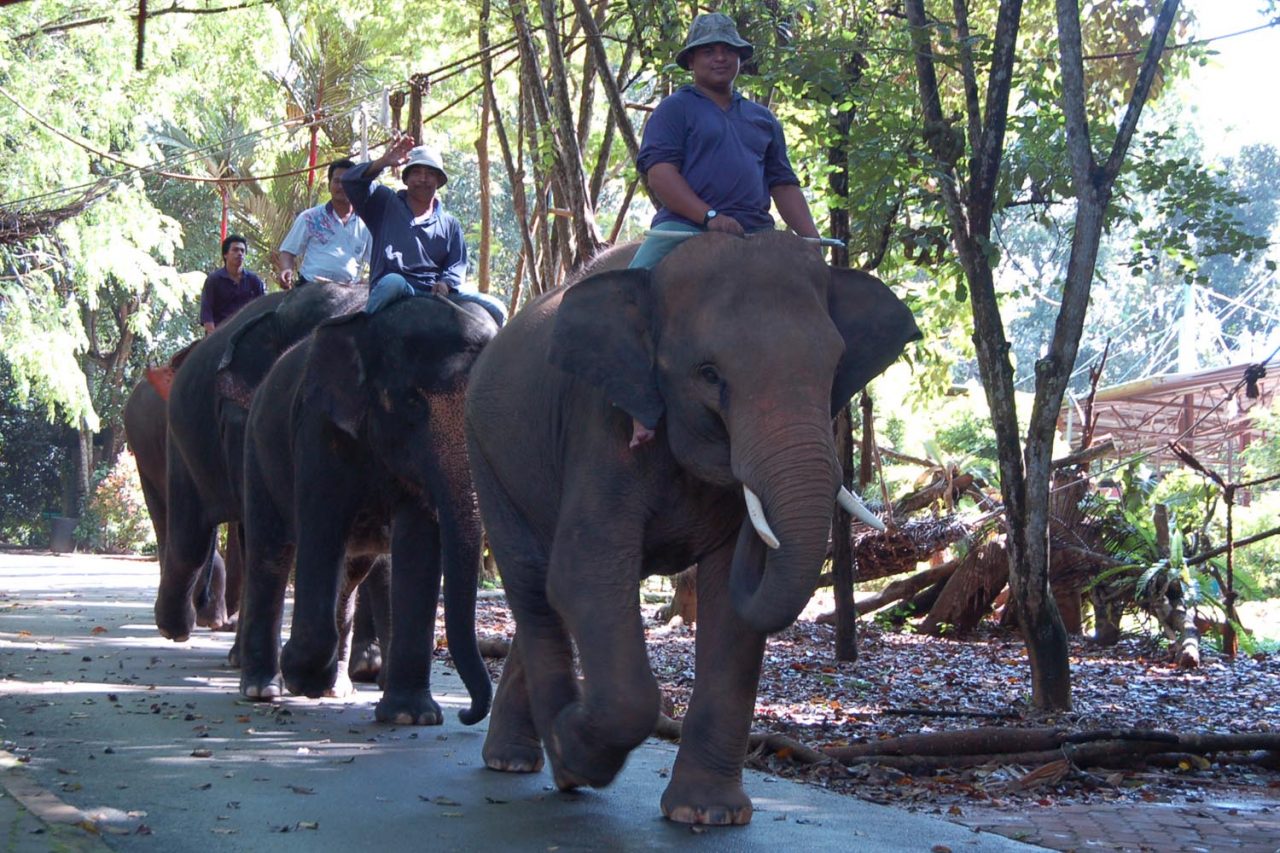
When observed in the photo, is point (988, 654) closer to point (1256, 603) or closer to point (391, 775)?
point (391, 775)

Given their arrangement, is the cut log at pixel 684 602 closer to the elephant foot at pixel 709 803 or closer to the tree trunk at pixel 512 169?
the tree trunk at pixel 512 169

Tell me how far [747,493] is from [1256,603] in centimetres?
1823

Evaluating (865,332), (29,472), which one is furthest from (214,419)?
(29,472)

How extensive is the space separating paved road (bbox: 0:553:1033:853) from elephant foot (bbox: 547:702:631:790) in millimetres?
162

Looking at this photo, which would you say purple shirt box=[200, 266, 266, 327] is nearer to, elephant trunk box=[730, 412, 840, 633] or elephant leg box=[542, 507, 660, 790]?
elephant leg box=[542, 507, 660, 790]

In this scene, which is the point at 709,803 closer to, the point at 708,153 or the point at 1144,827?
the point at 1144,827

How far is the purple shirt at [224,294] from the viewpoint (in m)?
12.7

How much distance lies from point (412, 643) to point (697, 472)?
2.89m

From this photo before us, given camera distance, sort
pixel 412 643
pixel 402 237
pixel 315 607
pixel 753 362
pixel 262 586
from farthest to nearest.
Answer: pixel 262 586
pixel 402 237
pixel 315 607
pixel 412 643
pixel 753 362

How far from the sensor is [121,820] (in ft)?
17.7

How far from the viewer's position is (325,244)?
1050 cm

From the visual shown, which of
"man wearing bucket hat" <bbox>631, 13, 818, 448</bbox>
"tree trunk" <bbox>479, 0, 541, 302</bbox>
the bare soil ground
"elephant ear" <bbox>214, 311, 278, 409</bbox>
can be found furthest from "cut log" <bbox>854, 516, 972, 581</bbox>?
"man wearing bucket hat" <bbox>631, 13, 818, 448</bbox>

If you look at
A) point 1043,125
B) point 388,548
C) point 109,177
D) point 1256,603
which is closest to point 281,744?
point 388,548

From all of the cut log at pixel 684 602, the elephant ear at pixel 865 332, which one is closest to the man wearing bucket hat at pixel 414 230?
the elephant ear at pixel 865 332
